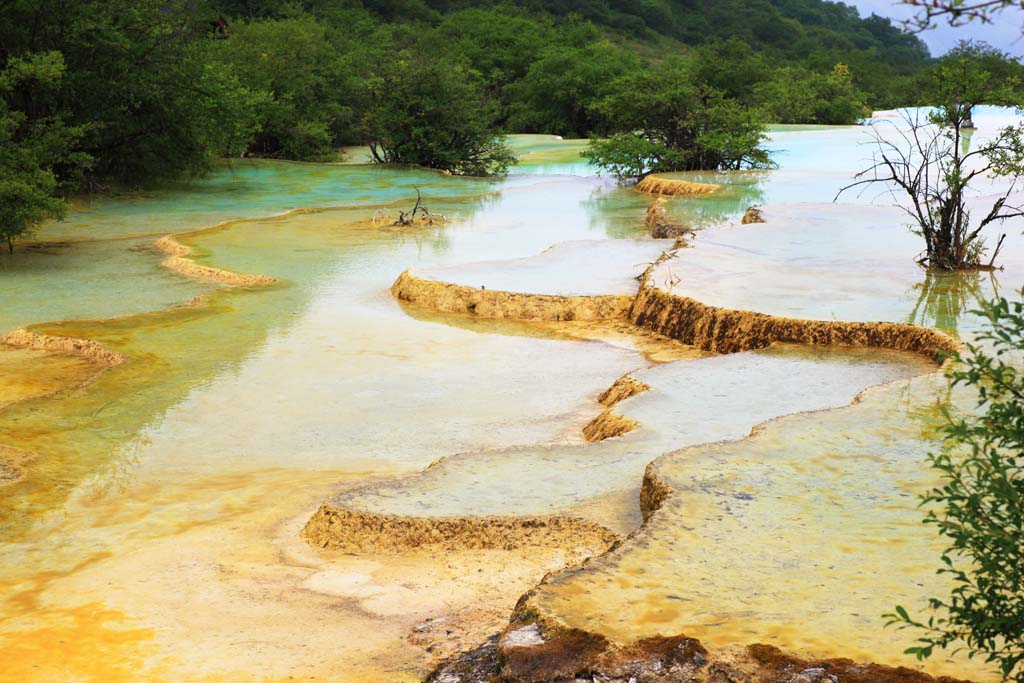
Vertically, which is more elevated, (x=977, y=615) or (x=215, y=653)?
(x=977, y=615)

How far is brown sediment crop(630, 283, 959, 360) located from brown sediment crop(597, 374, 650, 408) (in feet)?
3.65

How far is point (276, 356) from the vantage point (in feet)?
29.9

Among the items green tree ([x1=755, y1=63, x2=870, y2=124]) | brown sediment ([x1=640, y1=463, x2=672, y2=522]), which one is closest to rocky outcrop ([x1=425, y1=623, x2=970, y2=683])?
brown sediment ([x1=640, y1=463, x2=672, y2=522])

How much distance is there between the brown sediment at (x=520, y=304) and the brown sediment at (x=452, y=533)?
5.13 metres

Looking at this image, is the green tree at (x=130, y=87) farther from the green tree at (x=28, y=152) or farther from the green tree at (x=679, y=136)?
the green tree at (x=679, y=136)

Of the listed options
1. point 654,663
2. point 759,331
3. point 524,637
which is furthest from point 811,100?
point 654,663

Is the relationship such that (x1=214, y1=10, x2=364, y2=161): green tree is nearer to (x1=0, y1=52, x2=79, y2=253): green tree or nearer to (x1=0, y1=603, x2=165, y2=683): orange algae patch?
(x1=0, y1=52, x2=79, y2=253): green tree

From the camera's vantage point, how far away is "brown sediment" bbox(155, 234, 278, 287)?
1194cm

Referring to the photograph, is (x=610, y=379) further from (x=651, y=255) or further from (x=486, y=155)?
(x=486, y=155)

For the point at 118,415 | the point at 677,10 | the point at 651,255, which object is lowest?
the point at 118,415

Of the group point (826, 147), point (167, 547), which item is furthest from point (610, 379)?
point (826, 147)

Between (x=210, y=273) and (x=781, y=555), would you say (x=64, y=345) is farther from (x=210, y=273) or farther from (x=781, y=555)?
(x=781, y=555)

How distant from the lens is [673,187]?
1923cm

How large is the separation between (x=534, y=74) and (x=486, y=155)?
40.4ft
